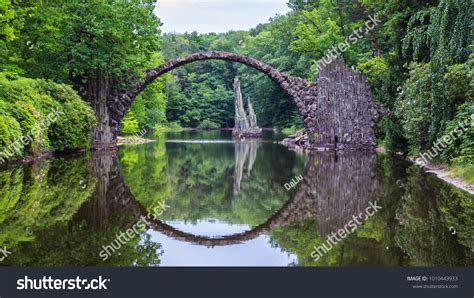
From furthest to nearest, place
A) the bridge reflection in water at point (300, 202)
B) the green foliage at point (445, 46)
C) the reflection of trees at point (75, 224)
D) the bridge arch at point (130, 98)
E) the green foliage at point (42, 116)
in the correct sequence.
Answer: the bridge arch at point (130, 98)
the green foliage at point (42, 116)
the green foliage at point (445, 46)
the bridge reflection in water at point (300, 202)
the reflection of trees at point (75, 224)

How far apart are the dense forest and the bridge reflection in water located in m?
2.50

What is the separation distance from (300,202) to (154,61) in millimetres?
29683

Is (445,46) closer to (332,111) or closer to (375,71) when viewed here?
(332,111)

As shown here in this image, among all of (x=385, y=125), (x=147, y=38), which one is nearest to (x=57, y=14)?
(x=147, y=38)

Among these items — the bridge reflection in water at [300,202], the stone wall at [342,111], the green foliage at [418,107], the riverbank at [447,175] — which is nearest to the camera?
the bridge reflection in water at [300,202]

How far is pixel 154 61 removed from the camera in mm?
38750

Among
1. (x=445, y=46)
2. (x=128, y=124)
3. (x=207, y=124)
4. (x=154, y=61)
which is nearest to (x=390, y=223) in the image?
(x=445, y=46)

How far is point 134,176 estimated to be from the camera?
15.2 metres

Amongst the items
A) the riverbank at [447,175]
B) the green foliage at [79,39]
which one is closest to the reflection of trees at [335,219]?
the riverbank at [447,175]

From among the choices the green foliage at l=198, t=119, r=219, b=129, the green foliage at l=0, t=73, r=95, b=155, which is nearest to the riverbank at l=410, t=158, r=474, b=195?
the green foliage at l=0, t=73, r=95, b=155

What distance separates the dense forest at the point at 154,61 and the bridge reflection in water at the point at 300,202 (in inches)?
98.6

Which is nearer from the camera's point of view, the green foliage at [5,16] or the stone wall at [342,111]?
the green foliage at [5,16]

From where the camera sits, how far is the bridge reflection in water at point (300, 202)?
823 cm

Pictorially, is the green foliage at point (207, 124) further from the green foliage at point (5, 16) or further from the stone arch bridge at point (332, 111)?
the green foliage at point (5, 16)
